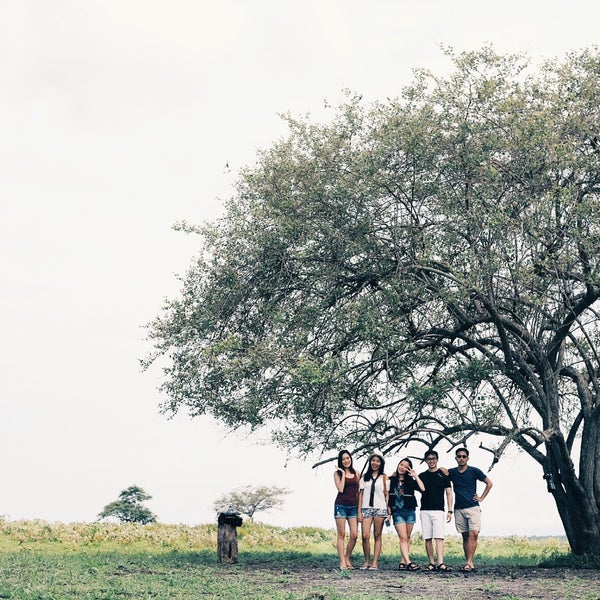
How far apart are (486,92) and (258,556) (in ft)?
44.9

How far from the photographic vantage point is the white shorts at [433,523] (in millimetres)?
18516

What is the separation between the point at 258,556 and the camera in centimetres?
2423

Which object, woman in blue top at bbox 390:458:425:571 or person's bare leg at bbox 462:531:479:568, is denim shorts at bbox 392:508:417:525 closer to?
woman in blue top at bbox 390:458:425:571

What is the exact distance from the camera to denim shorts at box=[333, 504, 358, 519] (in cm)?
1839

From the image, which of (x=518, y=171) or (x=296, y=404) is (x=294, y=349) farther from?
(x=518, y=171)

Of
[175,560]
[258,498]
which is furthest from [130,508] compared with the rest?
[175,560]

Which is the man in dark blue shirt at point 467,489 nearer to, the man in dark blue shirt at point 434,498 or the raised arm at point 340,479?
the man in dark blue shirt at point 434,498

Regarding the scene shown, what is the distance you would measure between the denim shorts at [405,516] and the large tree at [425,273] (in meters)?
2.07

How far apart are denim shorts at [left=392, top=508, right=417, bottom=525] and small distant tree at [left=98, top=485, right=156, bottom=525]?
4338 cm

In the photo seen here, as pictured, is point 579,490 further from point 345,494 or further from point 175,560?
point 175,560

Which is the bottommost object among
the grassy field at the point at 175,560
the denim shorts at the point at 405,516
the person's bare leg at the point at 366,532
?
the grassy field at the point at 175,560

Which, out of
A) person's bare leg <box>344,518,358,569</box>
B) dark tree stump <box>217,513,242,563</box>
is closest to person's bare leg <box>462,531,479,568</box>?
person's bare leg <box>344,518,358,569</box>

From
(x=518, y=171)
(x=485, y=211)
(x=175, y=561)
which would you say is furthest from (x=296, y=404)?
(x=518, y=171)

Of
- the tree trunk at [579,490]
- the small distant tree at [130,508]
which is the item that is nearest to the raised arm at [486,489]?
the tree trunk at [579,490]
